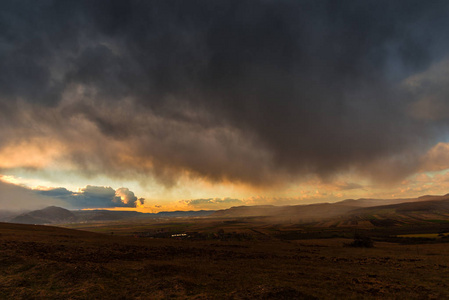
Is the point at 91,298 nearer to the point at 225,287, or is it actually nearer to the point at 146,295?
the point at 146,295

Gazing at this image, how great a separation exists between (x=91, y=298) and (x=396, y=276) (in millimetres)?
36657

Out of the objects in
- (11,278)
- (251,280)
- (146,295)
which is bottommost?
(251,280)

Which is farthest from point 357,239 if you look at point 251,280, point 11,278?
point 11,278

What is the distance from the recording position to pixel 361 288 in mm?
22828

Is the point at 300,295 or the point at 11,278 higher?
the point at 11,278

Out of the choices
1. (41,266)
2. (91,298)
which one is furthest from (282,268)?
(41,266)

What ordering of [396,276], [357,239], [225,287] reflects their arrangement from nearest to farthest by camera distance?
[225,287] < [396,276] < [357,239]

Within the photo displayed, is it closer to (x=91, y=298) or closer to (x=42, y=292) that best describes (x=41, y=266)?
(x=42, y=292)

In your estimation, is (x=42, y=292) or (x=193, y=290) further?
(x=193, y=290)

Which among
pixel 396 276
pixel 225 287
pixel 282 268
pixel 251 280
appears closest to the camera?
pixel 225 287

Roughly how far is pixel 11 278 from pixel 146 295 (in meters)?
A: 13.4

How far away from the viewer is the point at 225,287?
21.8m

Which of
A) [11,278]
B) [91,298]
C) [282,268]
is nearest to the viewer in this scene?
[91,298]

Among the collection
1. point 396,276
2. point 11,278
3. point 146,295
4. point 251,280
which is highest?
point 11,278
